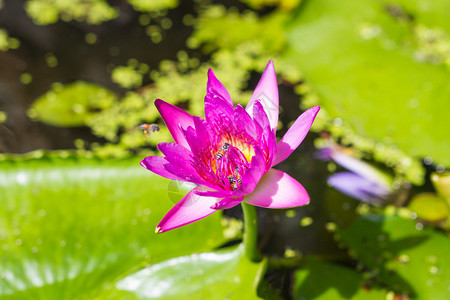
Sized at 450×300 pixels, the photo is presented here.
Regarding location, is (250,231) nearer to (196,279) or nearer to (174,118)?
(196,279)

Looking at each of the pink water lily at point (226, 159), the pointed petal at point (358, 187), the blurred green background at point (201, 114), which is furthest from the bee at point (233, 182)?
the pointed petal at point (358, 187)

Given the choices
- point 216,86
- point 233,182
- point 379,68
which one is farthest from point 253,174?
point 379,68

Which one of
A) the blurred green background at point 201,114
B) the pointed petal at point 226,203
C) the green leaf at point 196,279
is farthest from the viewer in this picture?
the blurred green background at point 201,114

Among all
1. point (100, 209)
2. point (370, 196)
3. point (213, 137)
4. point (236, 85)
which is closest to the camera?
point (213, 137)

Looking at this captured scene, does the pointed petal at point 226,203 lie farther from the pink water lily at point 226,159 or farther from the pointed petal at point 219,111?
the pointed petal at point 219,111

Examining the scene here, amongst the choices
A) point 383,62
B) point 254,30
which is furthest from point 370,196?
point 254,30

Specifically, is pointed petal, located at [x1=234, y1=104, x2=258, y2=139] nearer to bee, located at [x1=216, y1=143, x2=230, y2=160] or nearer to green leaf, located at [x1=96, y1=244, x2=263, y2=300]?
bee, located at [x1=216, y1=143, x2=230, y2=160]

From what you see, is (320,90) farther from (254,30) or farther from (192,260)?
(192,260)
